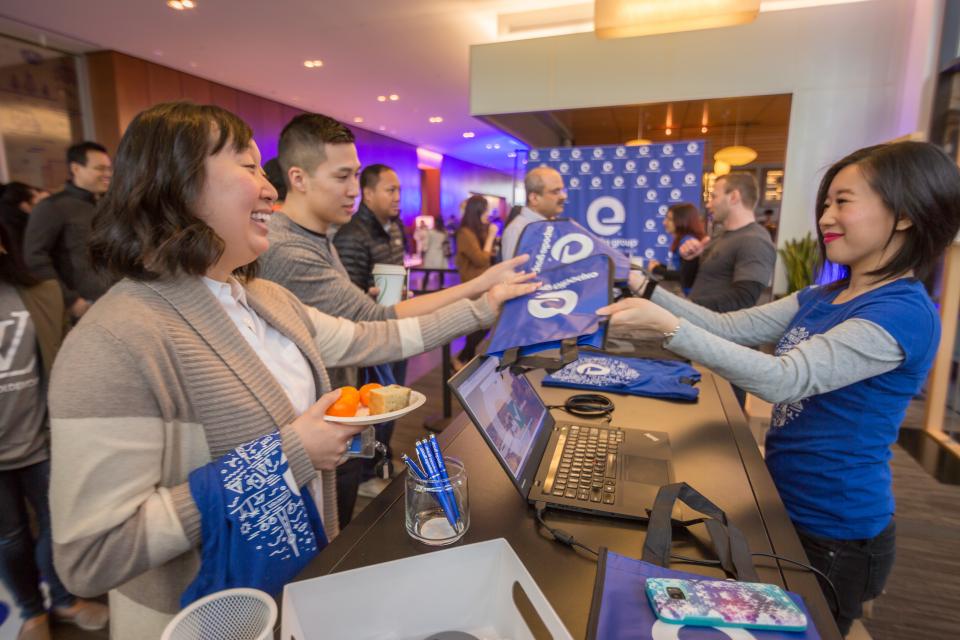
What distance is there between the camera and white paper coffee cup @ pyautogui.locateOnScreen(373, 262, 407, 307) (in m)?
2.31

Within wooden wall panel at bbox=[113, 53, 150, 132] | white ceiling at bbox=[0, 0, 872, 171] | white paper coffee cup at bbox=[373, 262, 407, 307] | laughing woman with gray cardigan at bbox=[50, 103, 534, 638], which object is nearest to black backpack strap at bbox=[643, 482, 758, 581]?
laughing woman with gray cardigan at bbox=[50, 103, 534, 638]

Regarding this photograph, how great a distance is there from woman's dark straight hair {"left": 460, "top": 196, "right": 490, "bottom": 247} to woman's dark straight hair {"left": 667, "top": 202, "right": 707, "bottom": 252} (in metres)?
1.68

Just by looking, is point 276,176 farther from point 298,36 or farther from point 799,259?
point 799,259

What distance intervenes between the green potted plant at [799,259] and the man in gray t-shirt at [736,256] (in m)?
1.65

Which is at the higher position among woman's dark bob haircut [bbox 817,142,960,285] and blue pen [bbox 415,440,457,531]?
woman's dark bob haircut [bbox 817,142,960,285]

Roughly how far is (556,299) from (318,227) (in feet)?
3.24

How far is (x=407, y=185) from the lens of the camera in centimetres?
1162

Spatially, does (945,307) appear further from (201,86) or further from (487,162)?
(487,162)

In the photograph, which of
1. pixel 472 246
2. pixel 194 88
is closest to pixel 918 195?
pixel 472 246

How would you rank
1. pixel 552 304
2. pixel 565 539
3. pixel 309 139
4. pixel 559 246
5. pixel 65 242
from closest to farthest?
pixel 565 539, pixel 552 304, pixel 559 246, pixel 309 139, pixel 65 242

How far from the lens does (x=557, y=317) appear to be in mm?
1088

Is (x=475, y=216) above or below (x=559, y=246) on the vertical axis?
above

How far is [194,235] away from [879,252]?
1.39 metres

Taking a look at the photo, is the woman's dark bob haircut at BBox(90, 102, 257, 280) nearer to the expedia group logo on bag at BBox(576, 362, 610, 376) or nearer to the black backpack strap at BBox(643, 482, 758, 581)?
the black backpack strap at BBox(643, 482, 758, 581)
